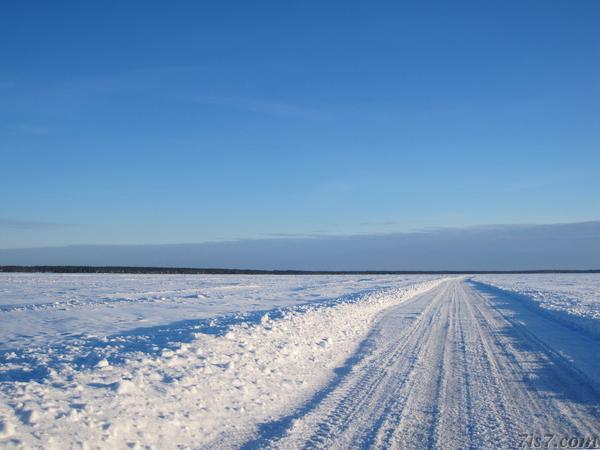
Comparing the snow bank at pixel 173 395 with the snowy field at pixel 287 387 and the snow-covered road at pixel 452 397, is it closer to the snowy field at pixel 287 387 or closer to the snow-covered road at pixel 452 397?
the snowy field at pixel 287 387

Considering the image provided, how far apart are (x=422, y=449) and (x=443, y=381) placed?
9.84 ft

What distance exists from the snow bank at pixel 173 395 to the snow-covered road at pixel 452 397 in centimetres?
57

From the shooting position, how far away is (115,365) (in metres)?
7.39

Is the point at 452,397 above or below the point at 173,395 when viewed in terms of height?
below

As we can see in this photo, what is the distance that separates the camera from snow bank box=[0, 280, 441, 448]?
5059 millimetres

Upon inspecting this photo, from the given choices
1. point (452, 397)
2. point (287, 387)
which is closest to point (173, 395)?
point (287, 387)

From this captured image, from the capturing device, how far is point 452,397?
6.85m

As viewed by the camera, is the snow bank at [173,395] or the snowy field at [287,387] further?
the snowy field at [287,387]

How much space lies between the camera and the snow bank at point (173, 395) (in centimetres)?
506

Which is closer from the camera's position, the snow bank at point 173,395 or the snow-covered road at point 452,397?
the snow bank at point 173,395

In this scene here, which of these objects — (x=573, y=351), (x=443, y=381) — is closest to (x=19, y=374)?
(x=443, y=381)

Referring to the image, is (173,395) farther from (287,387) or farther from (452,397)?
(452,397)

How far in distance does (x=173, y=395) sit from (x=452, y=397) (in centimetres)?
409

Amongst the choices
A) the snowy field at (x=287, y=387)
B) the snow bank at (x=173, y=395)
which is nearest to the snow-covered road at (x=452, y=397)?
the snowy field at (x=287, y=387)
